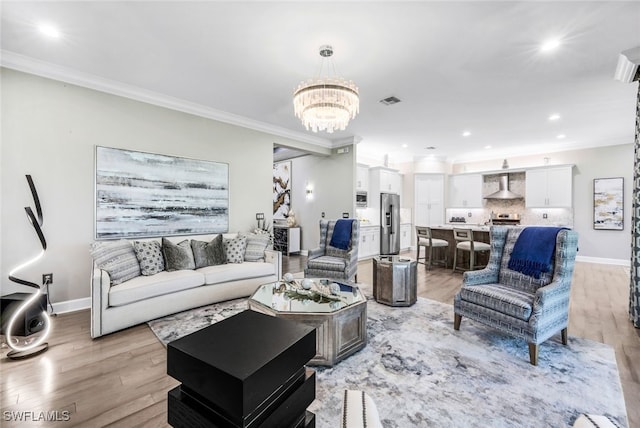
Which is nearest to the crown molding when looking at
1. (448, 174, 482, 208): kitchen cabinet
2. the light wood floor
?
the light wood floor

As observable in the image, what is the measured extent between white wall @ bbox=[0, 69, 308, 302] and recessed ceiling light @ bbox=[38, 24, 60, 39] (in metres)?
0.81

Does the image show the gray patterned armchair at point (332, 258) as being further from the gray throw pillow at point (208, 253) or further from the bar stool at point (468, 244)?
the bar stool at point (468, 244)

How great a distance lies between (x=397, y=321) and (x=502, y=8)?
302 cm

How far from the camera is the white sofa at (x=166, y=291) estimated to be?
2785 mm

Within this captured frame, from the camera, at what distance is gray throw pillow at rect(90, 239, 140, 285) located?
3.03 metres

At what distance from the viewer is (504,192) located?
7516mm

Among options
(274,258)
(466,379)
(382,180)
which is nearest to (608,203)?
(382,180)

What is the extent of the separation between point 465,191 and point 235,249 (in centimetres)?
682

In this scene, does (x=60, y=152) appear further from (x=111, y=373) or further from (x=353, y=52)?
(x=353, y=52)

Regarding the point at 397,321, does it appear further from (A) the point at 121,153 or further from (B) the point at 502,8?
(A) the point at 121,153

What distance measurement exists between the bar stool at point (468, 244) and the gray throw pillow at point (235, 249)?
3.91 meters

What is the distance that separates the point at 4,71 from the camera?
3.06 metres

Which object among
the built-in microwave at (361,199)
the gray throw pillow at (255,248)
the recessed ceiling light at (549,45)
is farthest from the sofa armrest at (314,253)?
the recessed ceiling light at (549,45)

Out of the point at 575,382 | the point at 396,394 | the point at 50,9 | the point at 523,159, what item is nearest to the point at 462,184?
the point at 523,159
